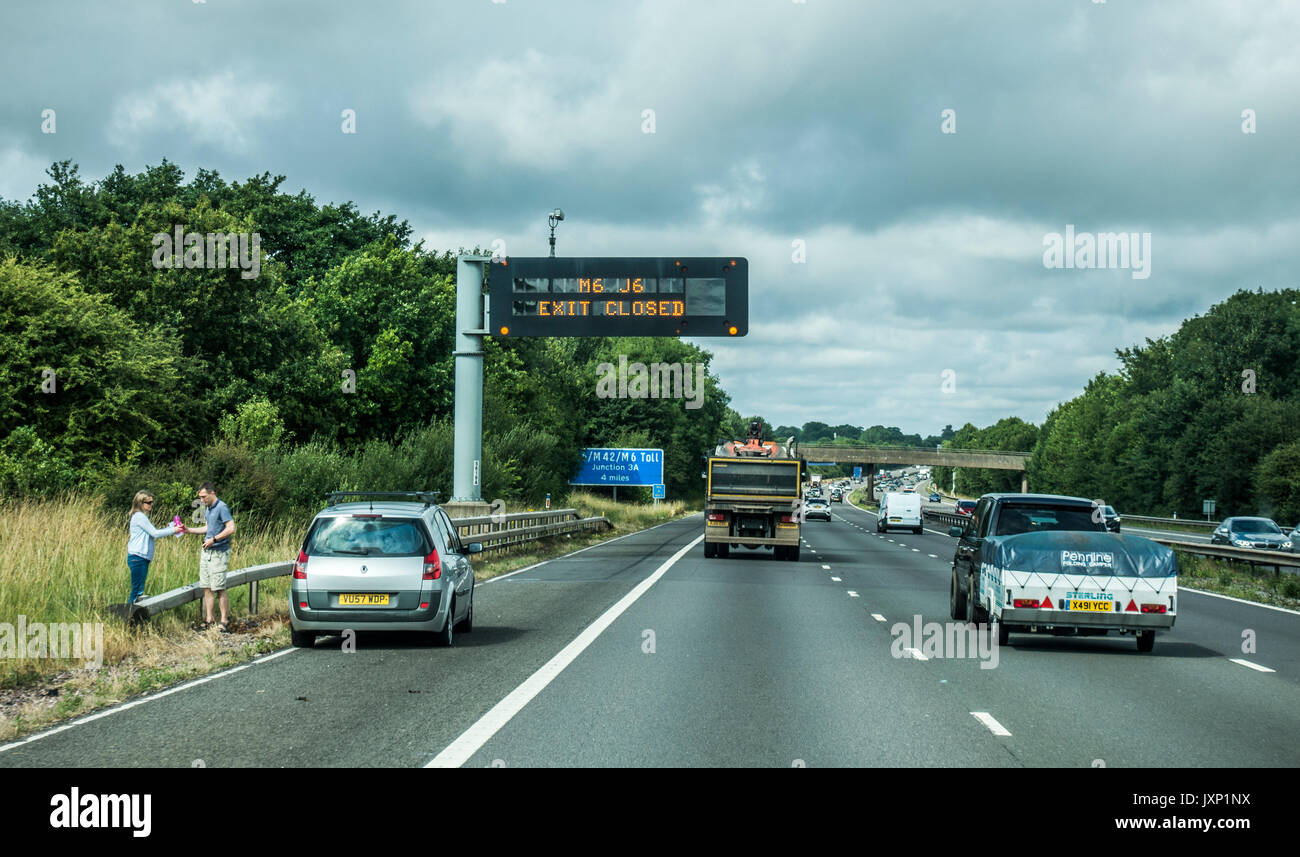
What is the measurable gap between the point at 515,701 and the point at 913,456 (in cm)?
12452

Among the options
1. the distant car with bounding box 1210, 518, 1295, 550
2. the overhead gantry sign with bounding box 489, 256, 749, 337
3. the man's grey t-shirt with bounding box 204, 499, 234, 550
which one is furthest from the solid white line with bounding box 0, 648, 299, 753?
the distant car with bounding box 1210, 518, 1295, 550

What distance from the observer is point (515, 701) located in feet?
34.1

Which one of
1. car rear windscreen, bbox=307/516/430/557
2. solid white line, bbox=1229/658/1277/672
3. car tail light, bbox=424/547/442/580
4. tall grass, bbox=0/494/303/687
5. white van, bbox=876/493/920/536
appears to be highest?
car rear windscreen, bbox=307/516/430/557

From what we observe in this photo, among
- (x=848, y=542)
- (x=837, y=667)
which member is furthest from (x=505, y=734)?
(x=848, y=542)

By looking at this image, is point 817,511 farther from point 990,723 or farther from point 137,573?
point 990,723

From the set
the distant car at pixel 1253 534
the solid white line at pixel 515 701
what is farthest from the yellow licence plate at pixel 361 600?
the distant car at pixel 1253 534

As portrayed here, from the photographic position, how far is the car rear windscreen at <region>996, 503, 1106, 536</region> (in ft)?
54.1

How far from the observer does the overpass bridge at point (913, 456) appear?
132500 mm

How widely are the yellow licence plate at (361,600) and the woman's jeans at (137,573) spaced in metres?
2.64

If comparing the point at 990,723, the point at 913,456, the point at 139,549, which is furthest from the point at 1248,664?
the point at 913,456

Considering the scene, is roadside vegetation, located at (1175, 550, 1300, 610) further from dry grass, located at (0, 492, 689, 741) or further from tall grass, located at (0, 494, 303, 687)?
tall grass, located at (0, 494, 303, 687)

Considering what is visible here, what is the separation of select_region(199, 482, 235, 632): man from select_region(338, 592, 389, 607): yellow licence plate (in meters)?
2.15

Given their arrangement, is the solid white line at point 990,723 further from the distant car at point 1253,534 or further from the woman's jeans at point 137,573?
the distant car at point 1253,534

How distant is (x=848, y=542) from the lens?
5044cm
